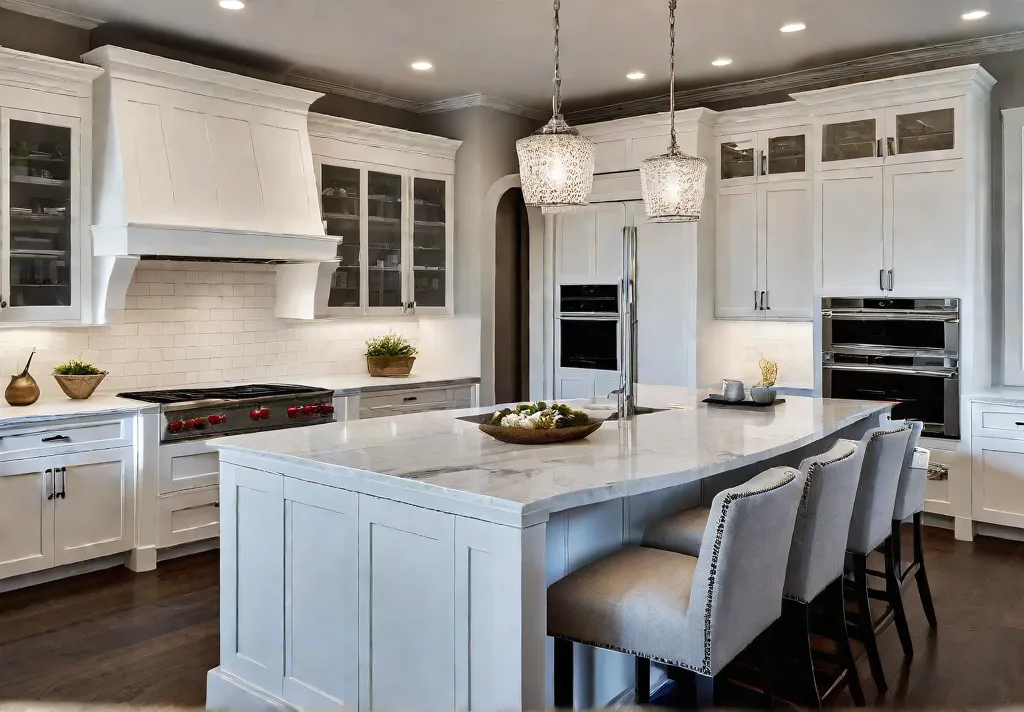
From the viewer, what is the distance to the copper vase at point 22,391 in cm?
436

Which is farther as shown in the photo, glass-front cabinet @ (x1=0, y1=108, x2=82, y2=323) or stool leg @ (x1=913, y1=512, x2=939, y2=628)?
glass-front cabinet @ (x1=0, y1=108, x2=82, y2=323)

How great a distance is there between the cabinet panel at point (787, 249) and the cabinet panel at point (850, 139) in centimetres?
29

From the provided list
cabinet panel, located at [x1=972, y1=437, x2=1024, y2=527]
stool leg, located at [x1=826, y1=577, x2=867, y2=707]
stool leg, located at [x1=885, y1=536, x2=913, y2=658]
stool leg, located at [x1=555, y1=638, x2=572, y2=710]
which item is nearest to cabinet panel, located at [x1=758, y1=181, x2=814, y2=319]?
cabinet panel, located at [x1=972, y1=437, x2=1024, y2=527]

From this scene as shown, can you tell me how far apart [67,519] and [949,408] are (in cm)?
477

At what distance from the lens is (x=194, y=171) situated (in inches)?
190

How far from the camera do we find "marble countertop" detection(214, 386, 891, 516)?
2.25 metres

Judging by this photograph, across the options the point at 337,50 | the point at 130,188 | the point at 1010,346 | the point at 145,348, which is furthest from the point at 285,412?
the point at 1010,346

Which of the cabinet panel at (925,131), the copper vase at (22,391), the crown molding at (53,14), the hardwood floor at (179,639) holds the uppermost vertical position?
the crown molding at (53,14)

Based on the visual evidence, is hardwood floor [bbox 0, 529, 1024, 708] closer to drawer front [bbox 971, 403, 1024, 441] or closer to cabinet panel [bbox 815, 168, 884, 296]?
drawer front [bbox 971, 403, 1024, 441]

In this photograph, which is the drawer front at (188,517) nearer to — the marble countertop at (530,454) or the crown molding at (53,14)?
the marble countertop at (530,454)

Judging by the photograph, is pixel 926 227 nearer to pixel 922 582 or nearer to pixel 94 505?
pixel 922 582

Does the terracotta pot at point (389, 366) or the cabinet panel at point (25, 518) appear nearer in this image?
the cabinet panel at point (25, 518)

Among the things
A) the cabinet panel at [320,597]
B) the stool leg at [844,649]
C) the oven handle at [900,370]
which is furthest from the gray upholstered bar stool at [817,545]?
the oven handle at [900,370]

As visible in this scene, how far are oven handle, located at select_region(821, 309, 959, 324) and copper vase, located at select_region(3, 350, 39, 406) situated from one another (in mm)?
4501
